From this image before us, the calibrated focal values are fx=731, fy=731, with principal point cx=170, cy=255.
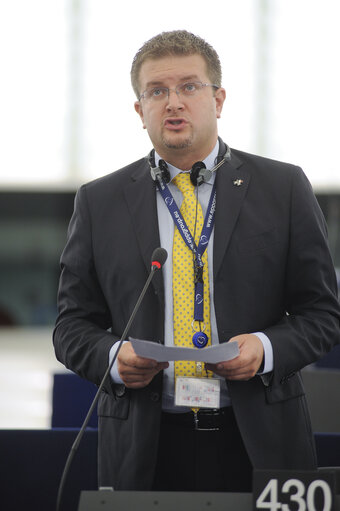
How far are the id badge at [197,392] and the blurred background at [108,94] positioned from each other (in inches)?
381

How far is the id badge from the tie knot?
566 millimetres

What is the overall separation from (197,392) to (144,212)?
0.55 metres

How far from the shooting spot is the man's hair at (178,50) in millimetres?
2098

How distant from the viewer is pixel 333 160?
11508 millimetres

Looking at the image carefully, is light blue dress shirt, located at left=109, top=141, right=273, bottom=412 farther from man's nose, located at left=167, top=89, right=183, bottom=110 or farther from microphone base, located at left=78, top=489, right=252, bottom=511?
microphone base, located at left=78, top=489, right=252, bottom=511

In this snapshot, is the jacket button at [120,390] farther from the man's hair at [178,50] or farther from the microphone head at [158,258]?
the man's hair at [178,50]

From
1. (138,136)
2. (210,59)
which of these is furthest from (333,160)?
(210,59)

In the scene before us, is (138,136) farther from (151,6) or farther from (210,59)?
(210,59)

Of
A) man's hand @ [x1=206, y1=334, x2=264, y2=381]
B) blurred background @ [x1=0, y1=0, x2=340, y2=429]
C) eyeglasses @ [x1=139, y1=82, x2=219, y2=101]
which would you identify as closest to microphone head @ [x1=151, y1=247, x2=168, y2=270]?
man's hand @ [x1=206, y1=334, x2=264, y2=381]

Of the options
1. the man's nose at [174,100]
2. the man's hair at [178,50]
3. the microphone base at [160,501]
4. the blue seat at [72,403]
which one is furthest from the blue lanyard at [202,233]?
the blue seat at [72,403]

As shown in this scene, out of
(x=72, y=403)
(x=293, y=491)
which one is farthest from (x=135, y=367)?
(x=72, y=403)

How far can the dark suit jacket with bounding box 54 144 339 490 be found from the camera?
193 centimetres

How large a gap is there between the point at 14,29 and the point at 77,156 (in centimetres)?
217

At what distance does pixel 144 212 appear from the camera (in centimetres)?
208
